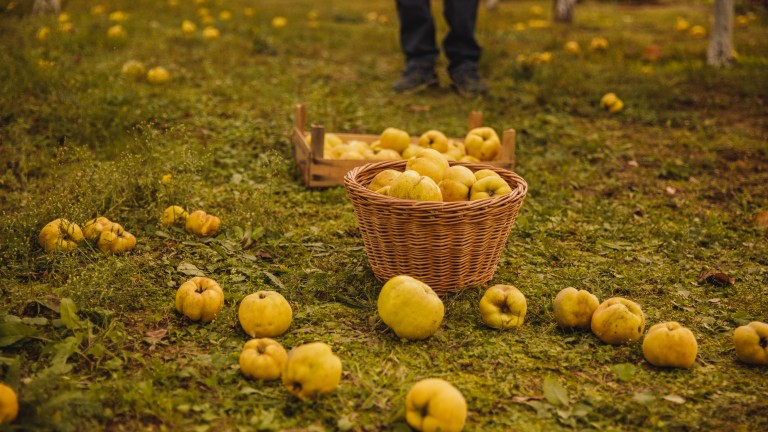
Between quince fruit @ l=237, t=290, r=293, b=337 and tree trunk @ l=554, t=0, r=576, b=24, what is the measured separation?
493 inches

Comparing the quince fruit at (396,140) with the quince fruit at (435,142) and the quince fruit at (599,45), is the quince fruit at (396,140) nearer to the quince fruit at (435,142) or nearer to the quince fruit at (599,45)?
the quince fruit at (435,142)

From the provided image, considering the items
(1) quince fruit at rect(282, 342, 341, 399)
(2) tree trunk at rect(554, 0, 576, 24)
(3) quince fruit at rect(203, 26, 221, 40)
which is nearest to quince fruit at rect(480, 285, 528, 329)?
(1) quince fruit at rect(282, 342, 341, 399)

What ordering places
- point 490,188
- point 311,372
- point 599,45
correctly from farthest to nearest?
point 599,45 < point 490,188 < point 311,372

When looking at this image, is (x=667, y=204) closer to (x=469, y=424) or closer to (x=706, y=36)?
(x=469, y=424)

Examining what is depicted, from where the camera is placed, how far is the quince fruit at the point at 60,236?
3695mm

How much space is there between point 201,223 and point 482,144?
225 centimetres

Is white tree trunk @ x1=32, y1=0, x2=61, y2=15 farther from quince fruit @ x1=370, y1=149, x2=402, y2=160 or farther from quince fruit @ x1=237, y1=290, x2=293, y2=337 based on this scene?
quince fruit @ x1=237, y1=290, x2=293, y2=337

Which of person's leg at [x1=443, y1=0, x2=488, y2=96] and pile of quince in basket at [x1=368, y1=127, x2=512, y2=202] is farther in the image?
person's leg at [x1=443, y1=0, x2=488, y2=96]

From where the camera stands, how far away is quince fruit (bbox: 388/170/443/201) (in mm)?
3408

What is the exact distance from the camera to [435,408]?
2.46 m

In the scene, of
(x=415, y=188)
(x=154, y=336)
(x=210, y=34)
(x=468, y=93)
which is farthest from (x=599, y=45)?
(x=154, y=336)

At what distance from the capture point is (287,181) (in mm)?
5344

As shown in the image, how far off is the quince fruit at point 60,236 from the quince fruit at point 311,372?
5.73 ft

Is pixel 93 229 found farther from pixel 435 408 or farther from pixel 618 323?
pixel 618 323
